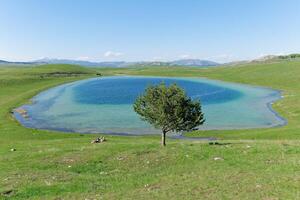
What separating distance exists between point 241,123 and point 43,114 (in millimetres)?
55685

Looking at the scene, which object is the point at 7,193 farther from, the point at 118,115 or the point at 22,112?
the point at 22,112

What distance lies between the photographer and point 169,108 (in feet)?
143

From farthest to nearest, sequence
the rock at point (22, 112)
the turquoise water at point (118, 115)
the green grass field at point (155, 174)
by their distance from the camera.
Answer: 1. the rock at point (22, 112)
2. the turquoise water at point (118, 115)
3. the green grass field at point (155, 174)

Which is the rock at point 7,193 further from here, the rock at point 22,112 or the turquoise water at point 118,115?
the rock at point 22,112

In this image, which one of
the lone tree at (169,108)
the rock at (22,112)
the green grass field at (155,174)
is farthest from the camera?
the rock at (22,112)

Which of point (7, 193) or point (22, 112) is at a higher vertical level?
point (7, 193)

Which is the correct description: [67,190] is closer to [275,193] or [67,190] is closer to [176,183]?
[176,183]

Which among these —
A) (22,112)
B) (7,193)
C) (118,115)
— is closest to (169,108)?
(7,193)

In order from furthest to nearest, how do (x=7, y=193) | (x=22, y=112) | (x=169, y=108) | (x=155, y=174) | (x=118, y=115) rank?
1. (x=22, y=112)
2. (x=118, y=115)
3. (x=169, y=108)
4. (x=155, y=174)
5. (x=7, y=193)

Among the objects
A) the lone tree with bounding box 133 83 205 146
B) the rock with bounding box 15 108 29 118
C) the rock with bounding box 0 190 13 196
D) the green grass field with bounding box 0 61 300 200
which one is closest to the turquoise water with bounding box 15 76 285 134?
the rock with bounding box 15 108 29 118

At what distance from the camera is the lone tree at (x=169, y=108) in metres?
43.4

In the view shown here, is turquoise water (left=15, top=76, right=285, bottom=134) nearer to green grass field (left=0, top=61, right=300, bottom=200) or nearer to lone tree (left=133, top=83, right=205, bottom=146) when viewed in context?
lone tree (left=133, top=83, right=205, bottom=146)

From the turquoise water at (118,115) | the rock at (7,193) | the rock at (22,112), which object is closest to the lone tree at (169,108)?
the rock at (7,193)

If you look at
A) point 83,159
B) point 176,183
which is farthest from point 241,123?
point 176,183
